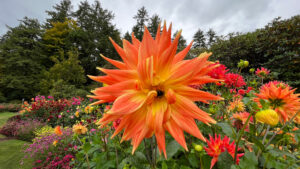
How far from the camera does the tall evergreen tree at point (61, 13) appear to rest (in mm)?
23972

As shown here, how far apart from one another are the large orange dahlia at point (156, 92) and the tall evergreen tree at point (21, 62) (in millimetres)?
22317

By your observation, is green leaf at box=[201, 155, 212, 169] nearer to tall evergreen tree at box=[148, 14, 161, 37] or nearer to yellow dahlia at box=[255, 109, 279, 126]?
yellow dahlia at box=[255, 109, 279, 126]

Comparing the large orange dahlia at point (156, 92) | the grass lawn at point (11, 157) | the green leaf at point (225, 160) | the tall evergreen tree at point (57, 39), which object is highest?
the tall evergreen tree at point (57, 39)

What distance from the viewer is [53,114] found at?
6930mm

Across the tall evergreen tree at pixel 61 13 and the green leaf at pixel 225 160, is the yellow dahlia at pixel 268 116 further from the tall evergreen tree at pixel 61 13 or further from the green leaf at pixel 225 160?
the tall evergreen tree at pixel 61 13

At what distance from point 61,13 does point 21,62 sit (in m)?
12.3

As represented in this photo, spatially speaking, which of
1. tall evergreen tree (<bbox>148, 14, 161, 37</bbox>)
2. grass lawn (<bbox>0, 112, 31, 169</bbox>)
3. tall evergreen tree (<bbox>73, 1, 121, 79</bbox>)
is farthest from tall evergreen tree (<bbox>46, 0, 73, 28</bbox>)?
grass lawn (<bbox>0, 112, 31, 169</bbox>)

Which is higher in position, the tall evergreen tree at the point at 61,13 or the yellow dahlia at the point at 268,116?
the tall evergreen tree at the point at 61,13

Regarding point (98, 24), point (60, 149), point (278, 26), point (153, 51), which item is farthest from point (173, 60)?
point (98, 24)

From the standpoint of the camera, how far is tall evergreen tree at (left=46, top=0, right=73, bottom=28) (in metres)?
24.0

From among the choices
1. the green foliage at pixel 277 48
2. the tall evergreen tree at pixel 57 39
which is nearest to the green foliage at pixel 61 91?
the green foliage at pixel 277 48

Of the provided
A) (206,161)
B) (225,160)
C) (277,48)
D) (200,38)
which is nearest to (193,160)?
(206,161)

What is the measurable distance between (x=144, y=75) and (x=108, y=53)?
23.6 m

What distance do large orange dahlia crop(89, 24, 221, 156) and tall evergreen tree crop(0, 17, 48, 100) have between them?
22.3 m
